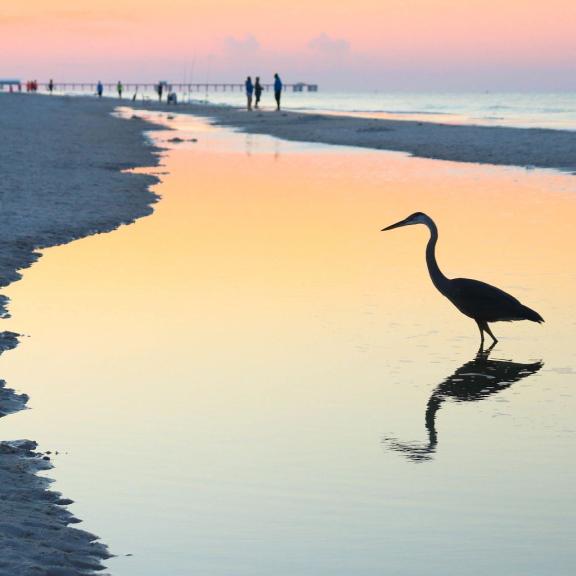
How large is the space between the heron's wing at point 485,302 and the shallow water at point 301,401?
0.92ft

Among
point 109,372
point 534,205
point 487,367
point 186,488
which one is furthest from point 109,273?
point 534,205

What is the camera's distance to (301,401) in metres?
8.27

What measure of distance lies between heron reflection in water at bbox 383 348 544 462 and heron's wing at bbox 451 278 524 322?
1.09 ft

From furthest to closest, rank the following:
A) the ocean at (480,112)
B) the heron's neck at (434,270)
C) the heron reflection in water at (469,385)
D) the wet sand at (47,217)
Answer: the ocean at (480,112), the heron's neck at (434,270), the heron reflection in water at (469,385), the wet sand at (47,217)

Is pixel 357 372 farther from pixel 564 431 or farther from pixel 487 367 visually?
pixel 564 431

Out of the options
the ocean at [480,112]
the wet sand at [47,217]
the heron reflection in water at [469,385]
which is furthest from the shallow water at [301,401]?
the ocean at [480,112]

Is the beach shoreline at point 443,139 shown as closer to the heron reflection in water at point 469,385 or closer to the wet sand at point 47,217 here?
the wet sand at point 47,217

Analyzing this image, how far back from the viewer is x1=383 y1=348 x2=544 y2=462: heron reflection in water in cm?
727

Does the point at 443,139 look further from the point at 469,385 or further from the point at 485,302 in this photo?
the point at 469,385

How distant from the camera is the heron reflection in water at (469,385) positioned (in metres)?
7.27

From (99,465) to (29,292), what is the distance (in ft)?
19.6

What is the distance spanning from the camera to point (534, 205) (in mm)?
21406

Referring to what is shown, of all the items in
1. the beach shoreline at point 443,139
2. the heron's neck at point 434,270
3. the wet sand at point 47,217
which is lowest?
the wet sand at point 47,217

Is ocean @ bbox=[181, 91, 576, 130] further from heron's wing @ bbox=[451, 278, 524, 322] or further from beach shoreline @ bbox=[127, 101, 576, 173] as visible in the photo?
heron's wing @ bbox=[451, 278, 524, 322]
